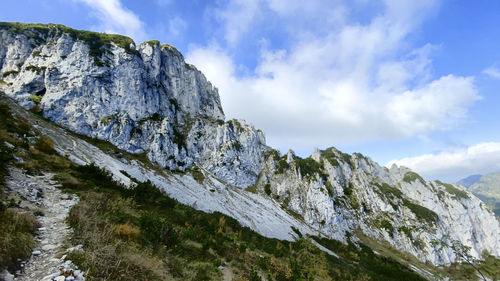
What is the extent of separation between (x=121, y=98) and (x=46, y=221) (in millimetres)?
68164

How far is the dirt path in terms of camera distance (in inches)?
235

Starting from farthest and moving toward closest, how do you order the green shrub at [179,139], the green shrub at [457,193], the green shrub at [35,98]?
the green shrub at [457,193] < the green shrub at [179,139] < the green shrub at [35,98]

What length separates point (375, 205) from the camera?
103688mm

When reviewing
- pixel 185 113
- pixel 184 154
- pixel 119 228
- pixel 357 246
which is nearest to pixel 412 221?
pixel 357 246

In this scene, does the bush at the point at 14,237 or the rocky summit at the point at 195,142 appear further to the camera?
the rocky summit at the point at 195,142

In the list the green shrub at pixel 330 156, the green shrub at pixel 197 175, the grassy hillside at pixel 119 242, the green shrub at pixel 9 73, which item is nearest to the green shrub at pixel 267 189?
the green shrub at pixel 197 175

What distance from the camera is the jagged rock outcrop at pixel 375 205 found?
8469 cm

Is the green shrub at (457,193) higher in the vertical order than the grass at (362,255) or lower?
higher

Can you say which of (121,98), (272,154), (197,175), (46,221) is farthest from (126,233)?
(272,154)

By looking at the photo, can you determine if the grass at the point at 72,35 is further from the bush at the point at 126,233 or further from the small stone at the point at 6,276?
the small stone at the point at 6,276

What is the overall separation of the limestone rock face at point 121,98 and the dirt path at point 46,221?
50604 millimetres

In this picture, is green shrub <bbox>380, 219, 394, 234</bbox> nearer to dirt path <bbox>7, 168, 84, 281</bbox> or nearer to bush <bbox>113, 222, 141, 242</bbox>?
bush <bbox>113, 222, 141, 242</bbox>

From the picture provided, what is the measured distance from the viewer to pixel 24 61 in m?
61.6

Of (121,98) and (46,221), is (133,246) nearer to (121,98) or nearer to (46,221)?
(46,221)
